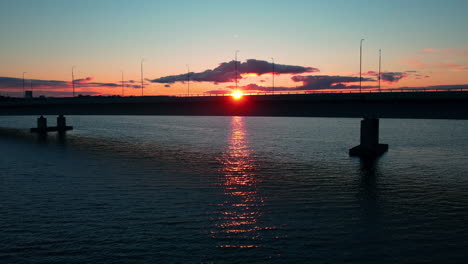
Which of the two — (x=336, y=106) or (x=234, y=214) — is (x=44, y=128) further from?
(x=234, y=214)

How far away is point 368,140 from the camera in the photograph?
69500 mm

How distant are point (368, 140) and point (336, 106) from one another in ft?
27.4

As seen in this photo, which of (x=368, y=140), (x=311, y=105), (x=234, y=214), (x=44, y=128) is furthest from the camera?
(x=44, y=128)

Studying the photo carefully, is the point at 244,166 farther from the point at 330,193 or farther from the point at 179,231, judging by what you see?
the point at 179,231

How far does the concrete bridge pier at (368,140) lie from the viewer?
67.8 meters

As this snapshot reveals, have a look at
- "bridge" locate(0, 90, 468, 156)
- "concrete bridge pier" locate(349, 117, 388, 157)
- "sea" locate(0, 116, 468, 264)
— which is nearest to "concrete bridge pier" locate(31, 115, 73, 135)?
"bridge" locate(0, 90, 468, 156)

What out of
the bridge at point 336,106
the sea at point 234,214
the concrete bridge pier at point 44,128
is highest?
the bridge at point 336,106

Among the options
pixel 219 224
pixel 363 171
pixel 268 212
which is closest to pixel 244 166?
pixel 363 171

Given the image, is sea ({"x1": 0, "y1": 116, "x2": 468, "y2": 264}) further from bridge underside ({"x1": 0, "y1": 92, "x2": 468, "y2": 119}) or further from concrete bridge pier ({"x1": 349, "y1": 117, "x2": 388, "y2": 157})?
concrete bridge pier ({"x1": 349, "y1": 117, "x2": 388, "y2": 157})

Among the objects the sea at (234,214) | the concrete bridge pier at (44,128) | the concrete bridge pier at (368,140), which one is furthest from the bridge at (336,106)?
the concrete bridge pier at (44,128)

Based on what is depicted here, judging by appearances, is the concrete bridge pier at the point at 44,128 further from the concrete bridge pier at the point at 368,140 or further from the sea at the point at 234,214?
the concrete bridge pier at the point at 368,140

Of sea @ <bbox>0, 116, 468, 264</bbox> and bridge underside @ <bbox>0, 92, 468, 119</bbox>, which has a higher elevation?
bridge underside @ <bbox>0, 92, 468, 119</bbox>

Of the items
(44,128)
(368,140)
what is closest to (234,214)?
(368,140)

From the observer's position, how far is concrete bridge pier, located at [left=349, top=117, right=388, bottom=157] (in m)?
67.8
